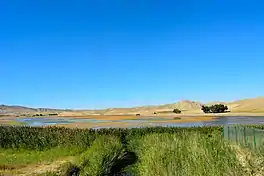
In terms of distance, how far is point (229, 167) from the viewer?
11344 mm

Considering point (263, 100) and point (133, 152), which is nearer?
point (133, 152)

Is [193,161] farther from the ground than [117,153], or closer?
farther from the ground

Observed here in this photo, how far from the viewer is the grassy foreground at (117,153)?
1448 centimetres

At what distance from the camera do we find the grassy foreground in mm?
14477

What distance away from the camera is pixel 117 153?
2841cm

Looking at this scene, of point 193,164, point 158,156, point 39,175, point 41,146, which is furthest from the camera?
point 41,146

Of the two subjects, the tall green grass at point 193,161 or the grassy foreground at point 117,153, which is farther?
the grassy foreground at point 117,153

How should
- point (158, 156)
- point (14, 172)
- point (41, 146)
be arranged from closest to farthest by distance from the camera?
point (158, 156) → point (14, 172) → point (41, 146)

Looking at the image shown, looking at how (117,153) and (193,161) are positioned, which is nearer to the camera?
(193,161)

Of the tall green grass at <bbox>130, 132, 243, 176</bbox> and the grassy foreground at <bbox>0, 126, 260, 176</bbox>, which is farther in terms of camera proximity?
the grassy foreground at <bbox>0, 126, 260, 176</bbox>

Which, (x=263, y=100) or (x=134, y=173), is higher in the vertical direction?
(x=263, y=100)

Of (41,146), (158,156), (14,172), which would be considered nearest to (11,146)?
(41,146)

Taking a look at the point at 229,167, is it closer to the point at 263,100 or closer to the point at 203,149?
the point at 203,149

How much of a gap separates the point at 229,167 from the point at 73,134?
29339 millimetres
